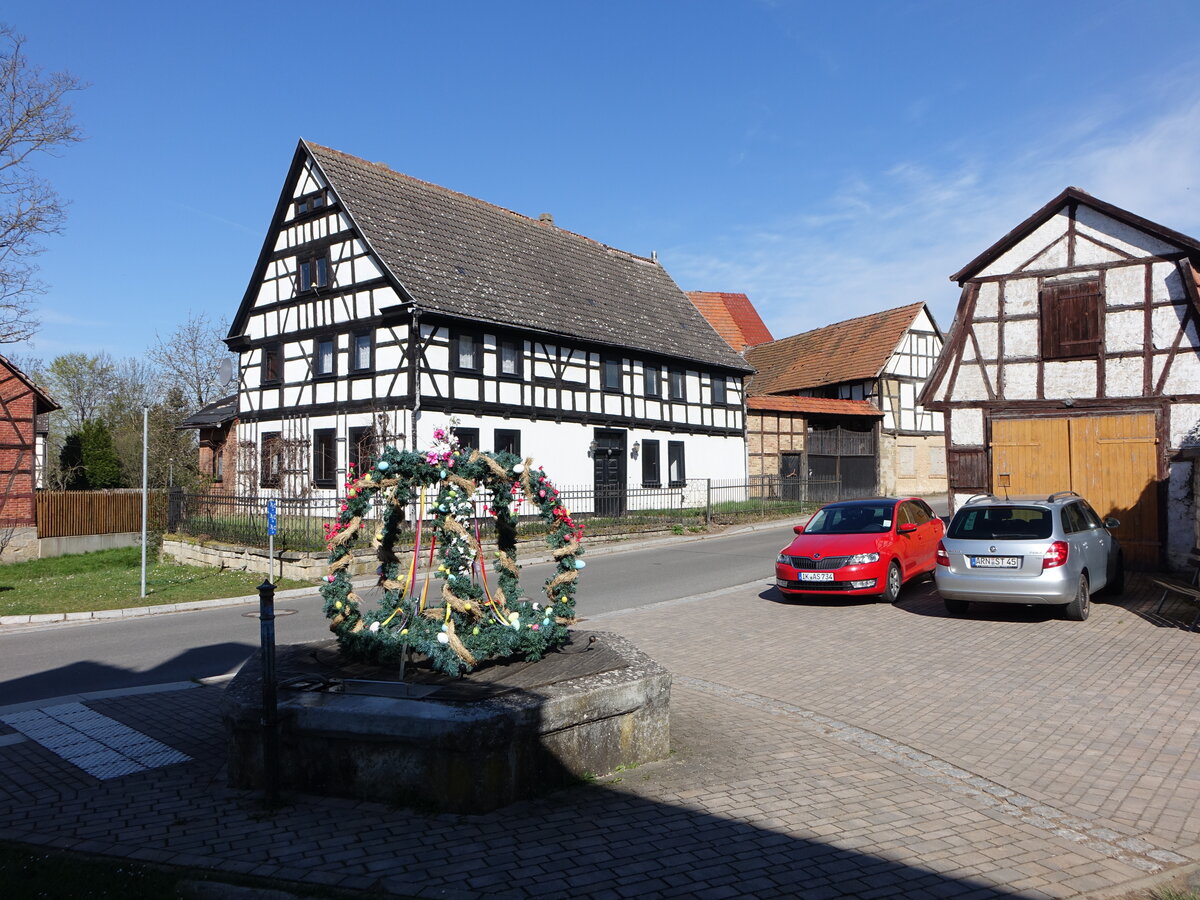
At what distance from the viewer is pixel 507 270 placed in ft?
97.1

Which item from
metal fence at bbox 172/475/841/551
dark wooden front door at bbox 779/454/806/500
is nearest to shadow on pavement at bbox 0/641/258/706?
metal fence at bbox 172/475/841/551

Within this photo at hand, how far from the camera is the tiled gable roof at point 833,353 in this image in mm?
39656

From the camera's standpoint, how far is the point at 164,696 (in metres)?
8.51

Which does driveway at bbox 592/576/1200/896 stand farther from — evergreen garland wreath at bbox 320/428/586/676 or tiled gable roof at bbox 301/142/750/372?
tiled gable roof at bbox 301/142/750/372

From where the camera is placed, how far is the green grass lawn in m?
15.8

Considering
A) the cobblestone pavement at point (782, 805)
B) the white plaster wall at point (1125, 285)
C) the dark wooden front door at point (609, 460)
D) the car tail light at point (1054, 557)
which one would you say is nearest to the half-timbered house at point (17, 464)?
the dark wooden front door at point (609, 460)

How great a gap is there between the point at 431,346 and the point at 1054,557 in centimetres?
1759

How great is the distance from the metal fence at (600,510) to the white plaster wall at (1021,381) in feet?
28.0

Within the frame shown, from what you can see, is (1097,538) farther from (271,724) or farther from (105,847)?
(105,847)

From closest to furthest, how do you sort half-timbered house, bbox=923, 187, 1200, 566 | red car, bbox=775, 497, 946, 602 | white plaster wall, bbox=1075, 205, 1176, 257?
1. red car, bbox=775, 497, 946, 602
2. half-timbered house, bbox=923, 187, 1200, 566
3. white plaster wall, bbox=1075, 205, 1176, 257

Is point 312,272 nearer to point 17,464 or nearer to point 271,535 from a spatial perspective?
point 17,464

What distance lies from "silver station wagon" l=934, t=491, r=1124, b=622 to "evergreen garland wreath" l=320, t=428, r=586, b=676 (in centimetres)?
659

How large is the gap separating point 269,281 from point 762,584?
20582mm

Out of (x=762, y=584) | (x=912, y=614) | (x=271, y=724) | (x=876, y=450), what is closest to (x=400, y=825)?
(x=271, y=724)
